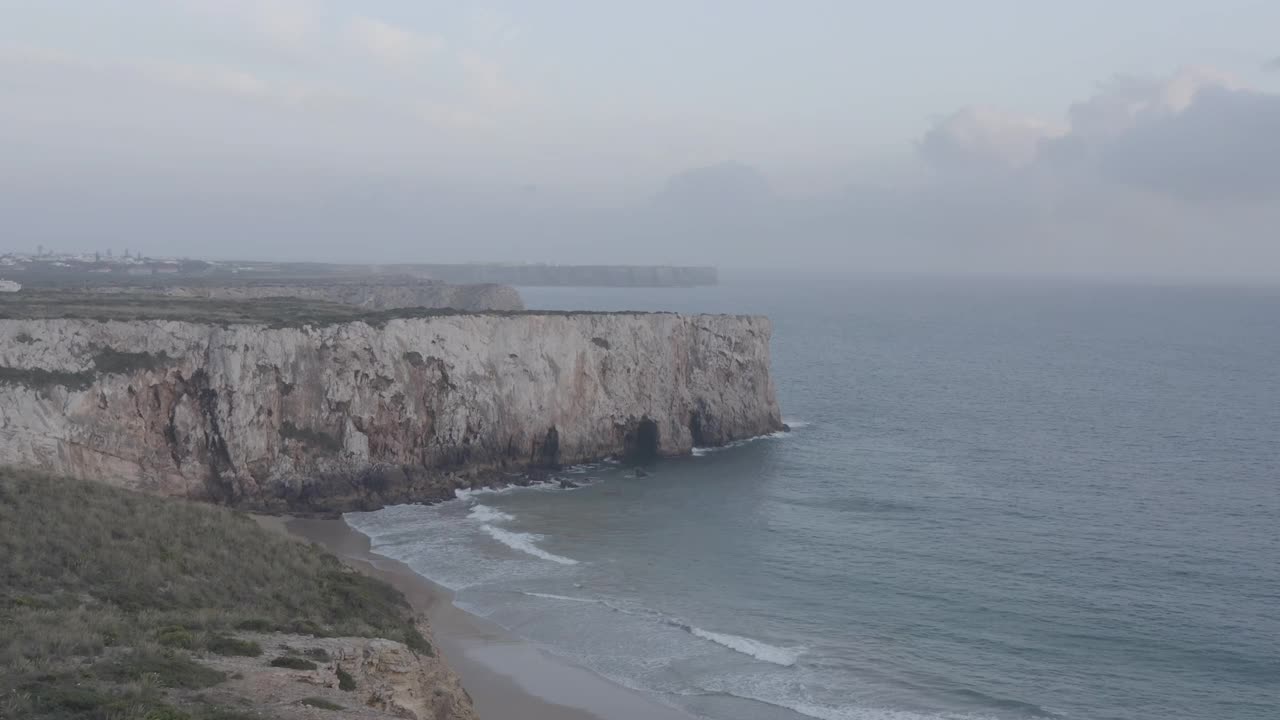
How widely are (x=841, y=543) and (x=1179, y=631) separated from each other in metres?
13.0

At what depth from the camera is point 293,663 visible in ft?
53.7

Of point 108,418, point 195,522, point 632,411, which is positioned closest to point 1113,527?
point 632,411

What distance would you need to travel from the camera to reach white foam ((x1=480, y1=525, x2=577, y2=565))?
38.7 metres

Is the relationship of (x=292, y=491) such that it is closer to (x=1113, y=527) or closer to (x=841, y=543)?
(x=841, y=543)

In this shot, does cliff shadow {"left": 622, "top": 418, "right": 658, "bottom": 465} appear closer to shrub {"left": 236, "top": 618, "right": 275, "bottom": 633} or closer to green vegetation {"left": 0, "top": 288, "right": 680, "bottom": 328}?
green vegetation {"left": 0, "top": 288, "right": 680, "bottom": 328}

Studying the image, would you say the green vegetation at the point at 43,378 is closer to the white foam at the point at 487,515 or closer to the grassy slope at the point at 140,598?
the white foam at the point at 487,515

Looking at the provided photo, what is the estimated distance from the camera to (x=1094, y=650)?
29.4 m

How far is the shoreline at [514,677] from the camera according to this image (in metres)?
25.8

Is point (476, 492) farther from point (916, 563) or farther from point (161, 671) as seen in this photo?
point (161, 671)

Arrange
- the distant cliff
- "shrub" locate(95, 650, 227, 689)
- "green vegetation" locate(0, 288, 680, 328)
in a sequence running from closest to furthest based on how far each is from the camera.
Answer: "shrub" locate(95, 650, 227, 689) < "green vegetation" locate(0, 288, 680, 328) < the distant cliff

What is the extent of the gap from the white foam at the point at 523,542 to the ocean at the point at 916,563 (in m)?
0.14

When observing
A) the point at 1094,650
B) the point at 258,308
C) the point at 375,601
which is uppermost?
the point at 258,308

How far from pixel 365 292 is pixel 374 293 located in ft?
3.05

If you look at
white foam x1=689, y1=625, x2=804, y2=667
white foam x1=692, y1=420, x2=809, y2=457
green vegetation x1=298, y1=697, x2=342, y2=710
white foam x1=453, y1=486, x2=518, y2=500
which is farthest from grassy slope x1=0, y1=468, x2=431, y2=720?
white foam x1=692, y1=420, x2=809, y2=457
